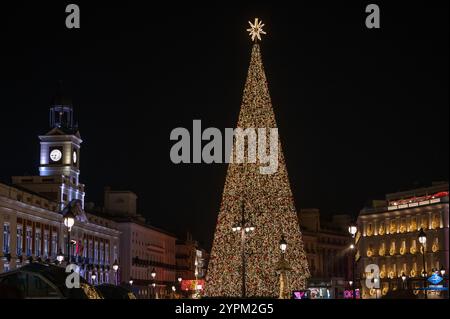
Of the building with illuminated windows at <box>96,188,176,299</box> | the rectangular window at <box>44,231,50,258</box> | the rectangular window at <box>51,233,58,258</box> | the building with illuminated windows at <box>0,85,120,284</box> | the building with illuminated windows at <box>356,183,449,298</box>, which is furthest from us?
the building with illuminated windows at <box>96,188,176,299</box>

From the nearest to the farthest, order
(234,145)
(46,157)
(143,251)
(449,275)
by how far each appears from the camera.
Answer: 1. (234,145)
2. (449,275)
3. (46,157)
4. (143,251)

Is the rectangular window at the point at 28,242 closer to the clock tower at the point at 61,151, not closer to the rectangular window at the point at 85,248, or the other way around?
the clock tower at the point at 61,151

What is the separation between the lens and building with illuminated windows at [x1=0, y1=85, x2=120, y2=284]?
86.6m

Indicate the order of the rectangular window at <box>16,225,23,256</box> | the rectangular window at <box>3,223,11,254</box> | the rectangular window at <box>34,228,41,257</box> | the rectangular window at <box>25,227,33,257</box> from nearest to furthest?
the rectangular window at <box>3,223,11,254</box> < the rectangular window at <box>16,225,23,256</box> < the rectangular window at <box>25,227,33,257</box> < the rectangular window at <box>34,228,41,257</box>

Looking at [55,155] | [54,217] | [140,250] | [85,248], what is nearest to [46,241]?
[54,217]

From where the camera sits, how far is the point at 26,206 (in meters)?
89.9

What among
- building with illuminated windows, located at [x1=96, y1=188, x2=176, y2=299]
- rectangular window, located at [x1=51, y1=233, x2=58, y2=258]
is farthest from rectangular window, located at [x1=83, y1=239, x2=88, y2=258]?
rectangular window, located at [x1=51, y1=233, x2=58, y2=258]

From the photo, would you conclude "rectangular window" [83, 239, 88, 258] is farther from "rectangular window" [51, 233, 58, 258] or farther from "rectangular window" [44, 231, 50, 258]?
"rectangular window" [44, 231, 50, 258]

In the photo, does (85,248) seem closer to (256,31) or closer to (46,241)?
(46,241)

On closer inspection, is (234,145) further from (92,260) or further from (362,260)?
(362,260)

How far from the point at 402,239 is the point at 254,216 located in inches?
2349
